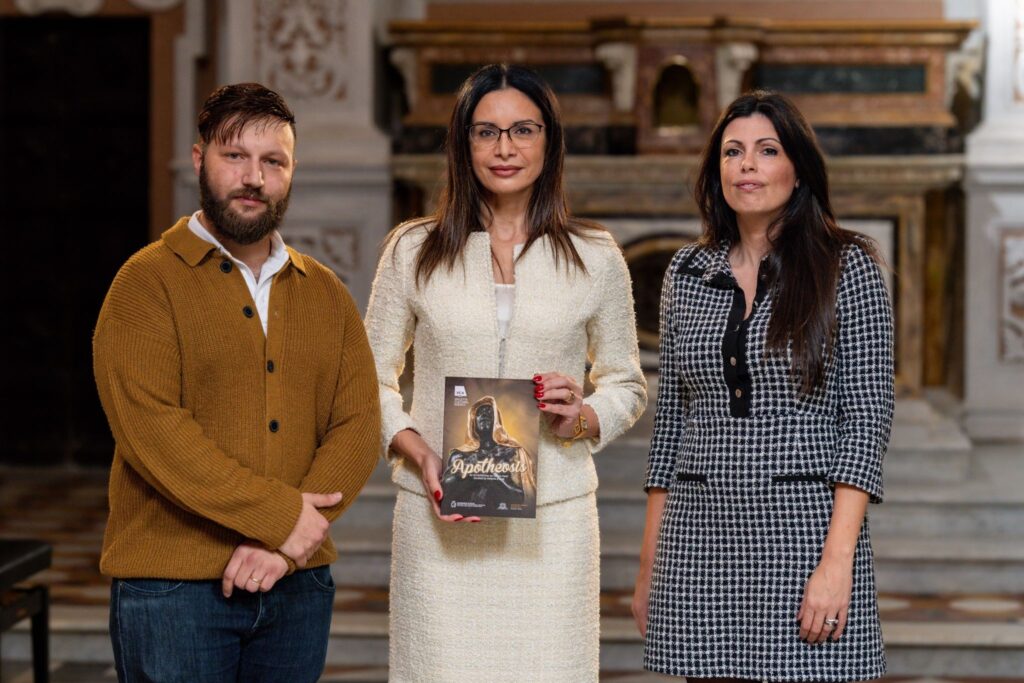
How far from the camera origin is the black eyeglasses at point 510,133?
271 cm

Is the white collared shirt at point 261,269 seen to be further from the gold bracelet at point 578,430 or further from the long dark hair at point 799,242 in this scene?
the long dark hair at point 799,242

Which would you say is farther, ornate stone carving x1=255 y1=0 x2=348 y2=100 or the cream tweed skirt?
ornate stone carving x1=255 y1=0 x2=348 y2=100

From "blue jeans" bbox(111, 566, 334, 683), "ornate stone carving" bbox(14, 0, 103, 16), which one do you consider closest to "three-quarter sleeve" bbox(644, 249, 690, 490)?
"blue jeans" bbox(111, 566, 334, 683)

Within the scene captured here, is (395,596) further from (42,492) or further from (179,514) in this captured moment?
(42,492)

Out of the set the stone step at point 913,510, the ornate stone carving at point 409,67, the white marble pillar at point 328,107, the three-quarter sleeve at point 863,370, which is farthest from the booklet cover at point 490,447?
the ornate stone carving at point 409,67

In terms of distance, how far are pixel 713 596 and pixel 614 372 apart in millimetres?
487

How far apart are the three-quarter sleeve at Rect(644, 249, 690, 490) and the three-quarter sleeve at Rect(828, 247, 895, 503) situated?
32 cm

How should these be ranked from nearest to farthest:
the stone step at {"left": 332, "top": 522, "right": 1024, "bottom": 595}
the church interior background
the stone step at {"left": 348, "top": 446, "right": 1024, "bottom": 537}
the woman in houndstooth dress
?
the woman in houndstooth dress < the stone step at {"left": 332, "top": 522, "right": 1024, "bottom": 595} < the stone step at {"left": 348, "top": 446, "right": 1024, "bottom": 537} < the church interior background

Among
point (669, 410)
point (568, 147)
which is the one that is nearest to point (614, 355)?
point (669, 410)

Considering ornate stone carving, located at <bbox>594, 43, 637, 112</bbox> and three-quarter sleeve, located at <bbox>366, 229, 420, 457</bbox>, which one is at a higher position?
ornate stone carving, located at <bbox>594, 43, 637, 112</bbox>

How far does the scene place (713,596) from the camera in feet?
8.54

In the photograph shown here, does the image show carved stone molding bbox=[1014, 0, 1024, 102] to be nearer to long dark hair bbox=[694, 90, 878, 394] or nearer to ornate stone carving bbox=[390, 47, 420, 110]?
ornate stone carving bbox=[390, 47, 420, 110]

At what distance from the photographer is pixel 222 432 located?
238 centimetres

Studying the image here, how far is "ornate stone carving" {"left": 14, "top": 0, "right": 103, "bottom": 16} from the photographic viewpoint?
8.31m
